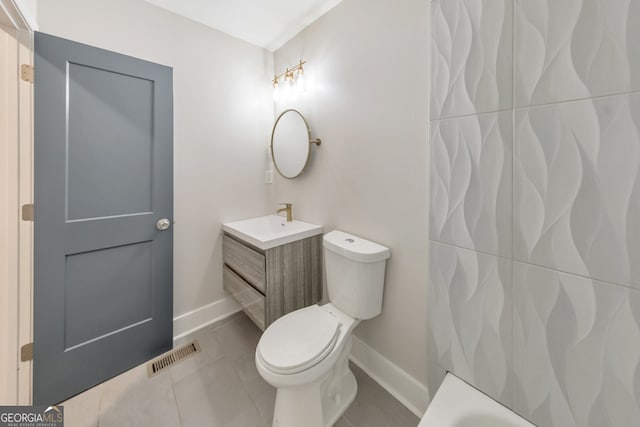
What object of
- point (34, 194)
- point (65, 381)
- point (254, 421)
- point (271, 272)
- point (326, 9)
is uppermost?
point (326, 9)

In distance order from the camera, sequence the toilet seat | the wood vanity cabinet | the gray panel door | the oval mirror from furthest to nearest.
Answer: the oval mirror → the wood vanity cabinet → the gray panel door → the toilet seat

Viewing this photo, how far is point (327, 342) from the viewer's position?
111cm

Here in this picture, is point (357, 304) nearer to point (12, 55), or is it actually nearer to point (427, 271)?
point (427, 271)

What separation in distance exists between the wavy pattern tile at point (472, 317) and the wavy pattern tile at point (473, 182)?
7 centimetres

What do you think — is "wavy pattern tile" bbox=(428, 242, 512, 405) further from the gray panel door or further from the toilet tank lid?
the gray panel door

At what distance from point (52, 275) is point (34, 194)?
0.43 meters

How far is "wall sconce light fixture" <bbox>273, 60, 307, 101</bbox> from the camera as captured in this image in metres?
1.80

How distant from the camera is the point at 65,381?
51.3 inches

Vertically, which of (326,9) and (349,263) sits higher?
(326,9)

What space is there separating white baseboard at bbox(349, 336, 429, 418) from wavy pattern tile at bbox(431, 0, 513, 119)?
4.43 ft

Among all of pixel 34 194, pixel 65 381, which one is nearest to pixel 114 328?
pixel 65 381

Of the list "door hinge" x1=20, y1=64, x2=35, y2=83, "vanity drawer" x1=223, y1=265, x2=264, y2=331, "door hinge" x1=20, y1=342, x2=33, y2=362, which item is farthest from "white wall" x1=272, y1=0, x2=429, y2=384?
"door hinge" x1=20, y1=342, x2=33, y2=362

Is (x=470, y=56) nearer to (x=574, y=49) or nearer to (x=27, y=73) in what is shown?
(x=574, y=49)

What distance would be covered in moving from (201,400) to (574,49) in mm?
2153
